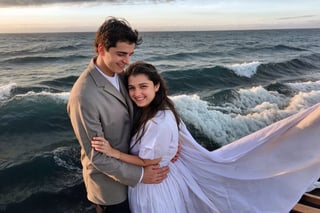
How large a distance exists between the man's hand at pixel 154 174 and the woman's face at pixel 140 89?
48 cm

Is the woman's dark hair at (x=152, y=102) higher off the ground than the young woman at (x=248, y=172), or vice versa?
the woman's dark hair at (x=152, y=102)

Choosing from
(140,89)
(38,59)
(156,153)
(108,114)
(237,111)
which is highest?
(140,89)

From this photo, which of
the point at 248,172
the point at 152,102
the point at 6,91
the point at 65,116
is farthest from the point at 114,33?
the point at 6,91

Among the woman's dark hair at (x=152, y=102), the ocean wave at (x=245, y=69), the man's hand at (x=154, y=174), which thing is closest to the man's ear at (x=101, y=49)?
the woman's dark hair at (x=152, y=102)

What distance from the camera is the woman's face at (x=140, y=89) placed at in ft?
8.21

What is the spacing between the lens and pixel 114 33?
2.23 m

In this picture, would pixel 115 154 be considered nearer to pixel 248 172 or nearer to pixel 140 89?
pixel 140 89

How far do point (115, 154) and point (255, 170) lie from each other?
1.42 metres

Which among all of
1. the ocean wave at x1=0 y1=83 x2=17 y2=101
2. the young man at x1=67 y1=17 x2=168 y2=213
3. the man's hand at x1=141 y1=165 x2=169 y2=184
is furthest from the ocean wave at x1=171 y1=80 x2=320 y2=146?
the ocean wave at x1=0 y1=83 x2=17 y2=101

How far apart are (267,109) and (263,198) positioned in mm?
7980

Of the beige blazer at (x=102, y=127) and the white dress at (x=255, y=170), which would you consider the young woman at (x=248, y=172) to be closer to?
the white dress at (x=255, y=170)

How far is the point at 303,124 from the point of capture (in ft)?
9.79

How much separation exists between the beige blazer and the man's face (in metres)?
0.10

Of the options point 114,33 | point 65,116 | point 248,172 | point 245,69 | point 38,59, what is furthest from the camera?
point 38,59
